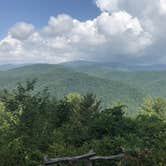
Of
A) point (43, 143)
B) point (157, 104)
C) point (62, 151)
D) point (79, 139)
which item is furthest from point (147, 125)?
point (157, 104)

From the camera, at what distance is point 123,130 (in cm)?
3694

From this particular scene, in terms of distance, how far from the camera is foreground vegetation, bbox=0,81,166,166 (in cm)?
1746

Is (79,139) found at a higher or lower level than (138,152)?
lower

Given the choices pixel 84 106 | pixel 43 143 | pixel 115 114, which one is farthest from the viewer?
pixel 84 106

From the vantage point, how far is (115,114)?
4069 cm

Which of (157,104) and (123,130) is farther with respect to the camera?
(157,104)

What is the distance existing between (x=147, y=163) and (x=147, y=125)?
108 ft

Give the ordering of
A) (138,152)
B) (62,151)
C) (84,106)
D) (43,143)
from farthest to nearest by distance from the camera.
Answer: (84,106)
(43,143)
(62,151)
(138,152)

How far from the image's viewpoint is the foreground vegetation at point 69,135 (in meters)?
17.5

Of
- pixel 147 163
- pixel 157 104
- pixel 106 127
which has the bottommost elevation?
pixel 157 104

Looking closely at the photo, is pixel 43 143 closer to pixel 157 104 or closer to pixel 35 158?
pixel 35 158

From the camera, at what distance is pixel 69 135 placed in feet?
110

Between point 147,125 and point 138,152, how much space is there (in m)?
33.3

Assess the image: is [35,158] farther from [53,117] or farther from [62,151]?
[53,117]
